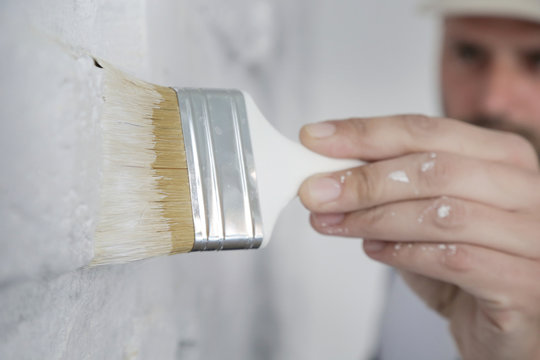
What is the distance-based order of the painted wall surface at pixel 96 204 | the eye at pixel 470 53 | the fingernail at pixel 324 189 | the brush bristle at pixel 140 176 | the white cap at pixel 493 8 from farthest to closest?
the eye at pixel 470 53
the white cap at pixel 493 8
the fingernail at pixel 324 189
the brush bristle at pixel 140 176
the painted wall surface at pixel 96 204

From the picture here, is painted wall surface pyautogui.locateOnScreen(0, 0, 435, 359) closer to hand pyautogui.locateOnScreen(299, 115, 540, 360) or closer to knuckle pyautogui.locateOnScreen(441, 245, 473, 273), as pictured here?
hand pyautogui.locateOnScreen(299, 115, 540, 360)

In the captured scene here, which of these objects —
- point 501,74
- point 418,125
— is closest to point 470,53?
point 501,74

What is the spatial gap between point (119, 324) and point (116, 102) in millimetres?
264

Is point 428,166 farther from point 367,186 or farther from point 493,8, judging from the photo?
point 493,8

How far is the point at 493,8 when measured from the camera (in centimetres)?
142

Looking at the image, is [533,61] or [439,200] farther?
[533,61]

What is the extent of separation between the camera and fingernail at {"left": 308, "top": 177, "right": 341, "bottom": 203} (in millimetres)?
603

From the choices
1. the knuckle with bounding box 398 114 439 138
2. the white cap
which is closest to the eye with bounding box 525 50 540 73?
the white cap

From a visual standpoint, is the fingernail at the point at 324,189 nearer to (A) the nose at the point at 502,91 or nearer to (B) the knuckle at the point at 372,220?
(B) the knuckle at the point at 372,220

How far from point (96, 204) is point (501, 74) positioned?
4.50ft

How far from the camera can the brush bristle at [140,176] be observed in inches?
18.6

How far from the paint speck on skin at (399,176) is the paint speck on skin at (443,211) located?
0.05m

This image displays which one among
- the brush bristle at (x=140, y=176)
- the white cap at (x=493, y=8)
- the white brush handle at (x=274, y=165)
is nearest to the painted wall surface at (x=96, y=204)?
the brush bristle at (x=140, y=176)

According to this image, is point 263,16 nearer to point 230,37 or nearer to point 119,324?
point 230,37
